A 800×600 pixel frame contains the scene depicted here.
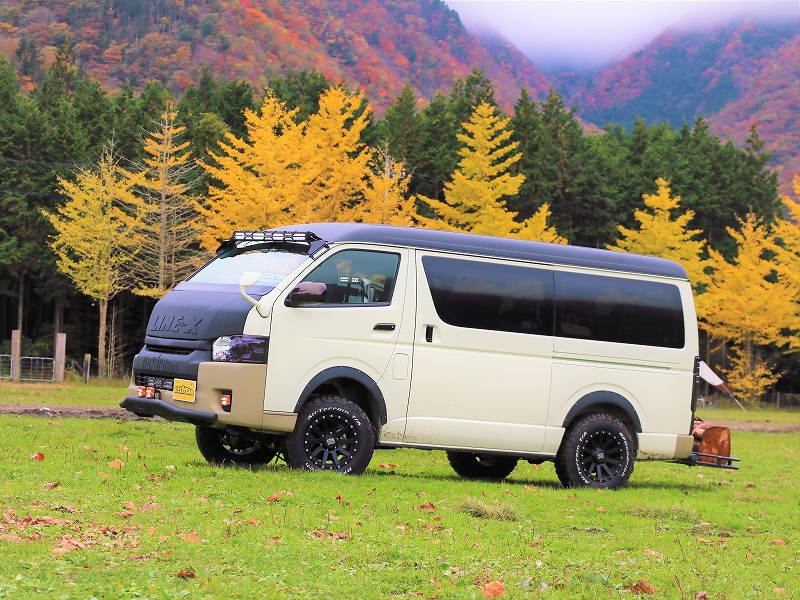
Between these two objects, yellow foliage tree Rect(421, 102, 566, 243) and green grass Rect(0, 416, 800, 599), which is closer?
green grass Rect(0, 416, 800, 599)

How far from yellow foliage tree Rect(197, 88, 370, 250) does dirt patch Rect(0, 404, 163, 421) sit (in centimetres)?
1278

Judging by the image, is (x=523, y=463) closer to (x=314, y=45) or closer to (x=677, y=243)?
(x=677, y=243)

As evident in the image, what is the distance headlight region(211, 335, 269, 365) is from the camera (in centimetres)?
Result: 1117

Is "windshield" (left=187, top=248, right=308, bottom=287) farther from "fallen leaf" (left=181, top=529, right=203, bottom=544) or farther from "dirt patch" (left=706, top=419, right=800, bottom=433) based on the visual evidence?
"dirt patch" (left=706, top=419, right=800, bottom=433)

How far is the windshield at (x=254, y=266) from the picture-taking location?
1185 centimetres

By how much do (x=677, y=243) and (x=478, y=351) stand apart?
40.0 m

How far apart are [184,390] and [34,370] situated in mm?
25654

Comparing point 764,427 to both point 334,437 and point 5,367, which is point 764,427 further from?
point 334,437

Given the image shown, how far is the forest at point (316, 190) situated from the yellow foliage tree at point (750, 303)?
12cm

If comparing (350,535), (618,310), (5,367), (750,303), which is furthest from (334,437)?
(750,303)

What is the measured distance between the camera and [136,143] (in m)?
59.0

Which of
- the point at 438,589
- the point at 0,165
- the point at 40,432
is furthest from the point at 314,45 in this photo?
the point at 438,589

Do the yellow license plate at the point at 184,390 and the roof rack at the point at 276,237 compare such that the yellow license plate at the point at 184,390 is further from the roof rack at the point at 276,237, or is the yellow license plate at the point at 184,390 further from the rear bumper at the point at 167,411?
the roof rack at the point at 276,237

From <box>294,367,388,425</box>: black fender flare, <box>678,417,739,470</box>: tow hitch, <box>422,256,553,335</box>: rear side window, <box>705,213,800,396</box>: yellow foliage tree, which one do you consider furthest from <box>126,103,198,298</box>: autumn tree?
<box>294,367,388,425</box>: black fender flare
